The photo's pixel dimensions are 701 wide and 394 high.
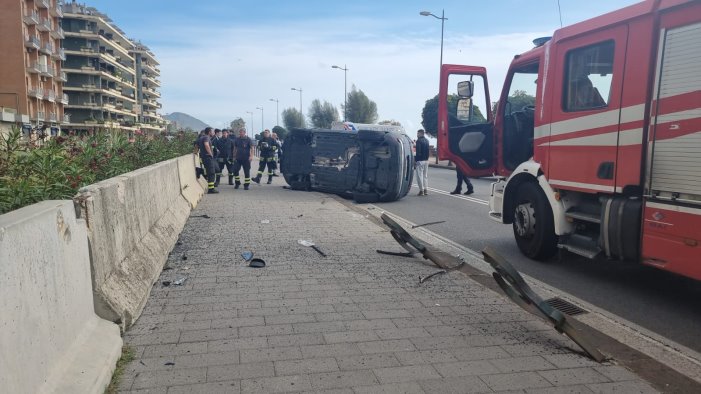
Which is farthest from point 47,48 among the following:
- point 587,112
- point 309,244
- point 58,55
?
point 587,112

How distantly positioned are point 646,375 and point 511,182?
4296mm

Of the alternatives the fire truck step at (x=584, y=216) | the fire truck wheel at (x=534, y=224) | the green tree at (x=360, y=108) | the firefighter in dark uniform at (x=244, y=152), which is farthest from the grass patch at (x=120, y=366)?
the green tree at (x=360, y=108)

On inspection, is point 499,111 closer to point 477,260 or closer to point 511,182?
point 511,182

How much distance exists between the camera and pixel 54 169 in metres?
4.54

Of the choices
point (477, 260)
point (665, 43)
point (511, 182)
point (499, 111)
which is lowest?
point (477, 260)

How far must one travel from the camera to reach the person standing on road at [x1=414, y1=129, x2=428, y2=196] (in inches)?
632

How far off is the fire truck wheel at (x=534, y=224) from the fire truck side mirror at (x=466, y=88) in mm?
1685

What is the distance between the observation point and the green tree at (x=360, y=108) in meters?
73.3

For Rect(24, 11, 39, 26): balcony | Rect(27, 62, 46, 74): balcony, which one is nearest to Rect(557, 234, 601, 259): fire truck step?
Rect(27, 62, 46, 74): balcony

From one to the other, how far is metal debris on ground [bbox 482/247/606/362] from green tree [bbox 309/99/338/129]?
7607 cm

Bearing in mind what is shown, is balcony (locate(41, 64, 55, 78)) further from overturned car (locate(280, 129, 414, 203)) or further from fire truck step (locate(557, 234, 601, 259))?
fire truck step (locate(557, 234, 601, 259))

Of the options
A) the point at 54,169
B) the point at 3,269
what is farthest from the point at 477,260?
the point at 3,269

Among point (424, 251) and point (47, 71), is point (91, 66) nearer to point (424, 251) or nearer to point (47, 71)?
point (47, 71)

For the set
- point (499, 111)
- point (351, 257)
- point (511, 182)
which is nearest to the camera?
point (351, 257)
